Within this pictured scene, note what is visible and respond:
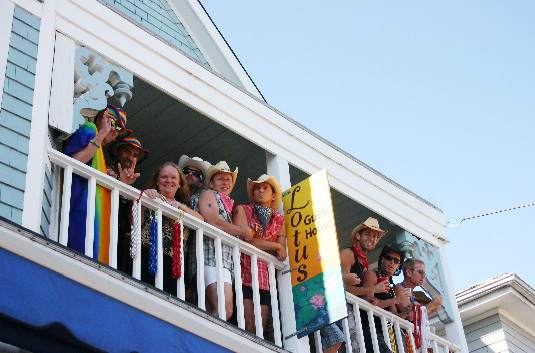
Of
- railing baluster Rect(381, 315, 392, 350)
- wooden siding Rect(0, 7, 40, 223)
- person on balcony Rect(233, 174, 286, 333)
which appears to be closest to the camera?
wooden siding Rect(0, 7, 40, 223)

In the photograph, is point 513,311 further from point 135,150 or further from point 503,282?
point 135,150

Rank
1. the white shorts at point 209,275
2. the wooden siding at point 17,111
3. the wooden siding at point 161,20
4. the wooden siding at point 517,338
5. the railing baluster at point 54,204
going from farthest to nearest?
the wooden siding at point 517,338
the wooden siding at point 161,20
the white shorts at point 209,275
the railing baluster at point 54,204
the wooden siding at point 17,111

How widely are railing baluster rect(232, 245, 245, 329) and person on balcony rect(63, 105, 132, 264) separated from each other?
106 centimetres

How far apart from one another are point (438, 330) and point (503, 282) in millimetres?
1365

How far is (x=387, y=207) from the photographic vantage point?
9734 mm

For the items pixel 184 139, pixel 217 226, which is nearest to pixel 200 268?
pixel 217 226

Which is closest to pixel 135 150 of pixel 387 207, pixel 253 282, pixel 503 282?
pixel 253 282

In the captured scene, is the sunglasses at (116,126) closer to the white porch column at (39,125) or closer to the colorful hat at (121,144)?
the colorful hat at (121,144)

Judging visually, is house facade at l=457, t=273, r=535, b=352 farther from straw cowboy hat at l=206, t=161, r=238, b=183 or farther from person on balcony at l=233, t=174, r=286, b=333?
straw cowboy hat at l=206, t=161, r=238, b=183

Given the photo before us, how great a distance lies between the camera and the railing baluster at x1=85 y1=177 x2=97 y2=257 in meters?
5.86

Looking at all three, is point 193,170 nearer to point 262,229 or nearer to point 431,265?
point 262,229

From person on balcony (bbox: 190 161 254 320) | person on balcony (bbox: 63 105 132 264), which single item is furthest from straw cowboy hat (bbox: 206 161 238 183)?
person on balcony (bbox: 63 105 132 264)

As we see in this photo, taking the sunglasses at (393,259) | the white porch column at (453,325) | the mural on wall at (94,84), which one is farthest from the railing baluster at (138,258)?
the white porch column at (453,325)

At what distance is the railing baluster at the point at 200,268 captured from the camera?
21.0ft
